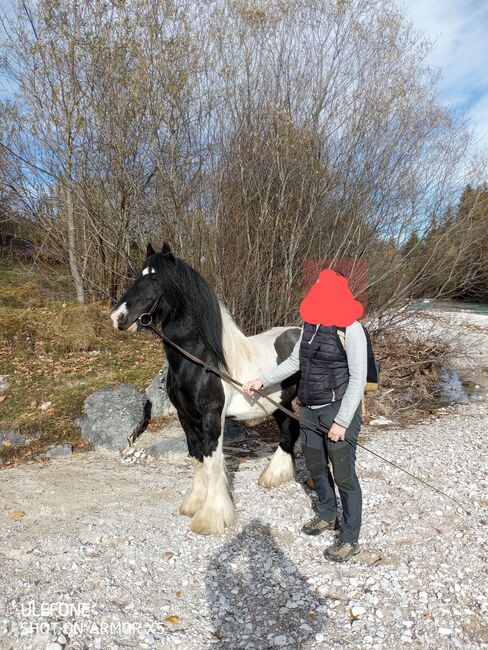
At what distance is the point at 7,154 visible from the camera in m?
9.04

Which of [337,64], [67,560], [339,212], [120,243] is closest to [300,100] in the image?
[337,64]

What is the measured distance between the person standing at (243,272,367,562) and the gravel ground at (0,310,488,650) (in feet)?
1.17

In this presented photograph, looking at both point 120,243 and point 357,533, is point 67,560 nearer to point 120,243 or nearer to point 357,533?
point 357,533

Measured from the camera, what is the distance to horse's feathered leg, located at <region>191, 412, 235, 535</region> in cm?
324

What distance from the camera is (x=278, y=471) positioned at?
401cm

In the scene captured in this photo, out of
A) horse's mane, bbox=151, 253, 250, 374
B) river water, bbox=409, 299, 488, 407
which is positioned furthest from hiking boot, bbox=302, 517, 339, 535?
river water, bbox=409, 299, 488, 407

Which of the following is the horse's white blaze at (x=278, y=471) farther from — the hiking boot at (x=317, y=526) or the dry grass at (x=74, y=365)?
the dry grass at (x=74, y=365)

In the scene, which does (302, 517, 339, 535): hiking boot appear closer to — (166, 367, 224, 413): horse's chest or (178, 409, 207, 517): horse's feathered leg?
(178, 409, 207, 517): horse's feathered leg

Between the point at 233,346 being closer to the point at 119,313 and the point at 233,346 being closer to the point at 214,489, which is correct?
the point at 119,313

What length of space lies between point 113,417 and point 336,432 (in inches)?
132

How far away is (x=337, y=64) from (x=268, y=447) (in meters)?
5.81

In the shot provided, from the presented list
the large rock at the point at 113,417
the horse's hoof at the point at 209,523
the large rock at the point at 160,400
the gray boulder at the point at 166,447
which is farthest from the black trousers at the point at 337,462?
the large rock at the point at 160,400

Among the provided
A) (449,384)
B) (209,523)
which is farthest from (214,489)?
(449,384)

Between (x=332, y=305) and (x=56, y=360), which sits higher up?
(x=332, y=305)
